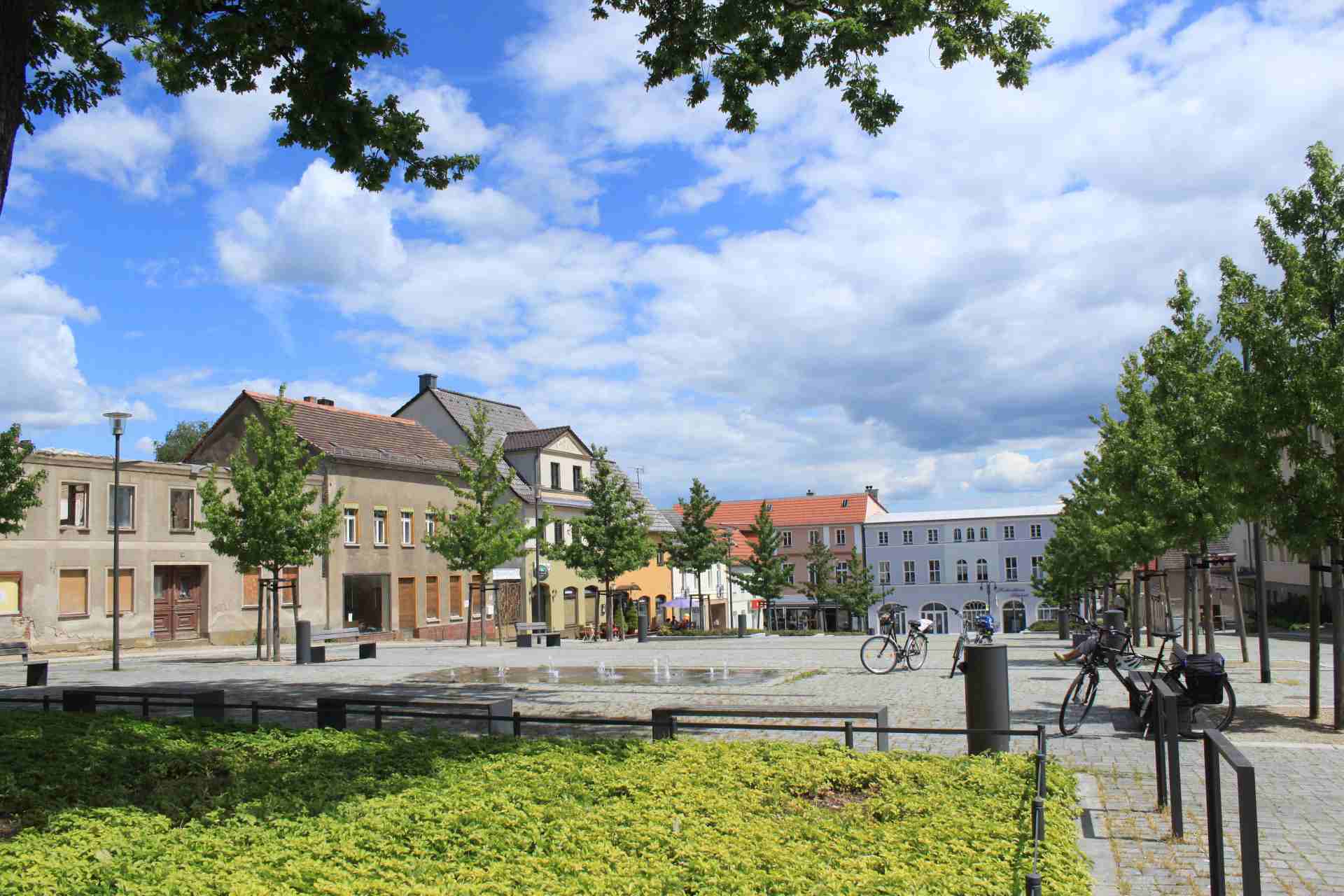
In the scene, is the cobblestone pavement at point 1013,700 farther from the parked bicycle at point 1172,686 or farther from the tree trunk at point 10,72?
the tree trunk at point 10,72

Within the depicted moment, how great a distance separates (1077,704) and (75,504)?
32.4 m

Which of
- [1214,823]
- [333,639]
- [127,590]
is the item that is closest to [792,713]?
[1214,823]

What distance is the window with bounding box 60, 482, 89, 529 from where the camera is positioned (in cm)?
3438

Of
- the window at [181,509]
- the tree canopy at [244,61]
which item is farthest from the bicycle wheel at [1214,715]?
the window at [181,509]

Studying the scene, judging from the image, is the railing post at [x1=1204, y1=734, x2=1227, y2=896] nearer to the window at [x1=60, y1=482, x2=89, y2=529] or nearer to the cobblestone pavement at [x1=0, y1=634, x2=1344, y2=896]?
the cobblestone pavement at [x1=0, y1=634, x2=1344, y2=896]

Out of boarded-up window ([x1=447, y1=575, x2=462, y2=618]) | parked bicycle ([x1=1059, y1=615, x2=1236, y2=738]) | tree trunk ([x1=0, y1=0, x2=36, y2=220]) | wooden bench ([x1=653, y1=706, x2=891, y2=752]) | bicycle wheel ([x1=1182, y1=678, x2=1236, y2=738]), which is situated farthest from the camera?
boarded-up window ([x1=447, y1=575, x2=462, y2=618])

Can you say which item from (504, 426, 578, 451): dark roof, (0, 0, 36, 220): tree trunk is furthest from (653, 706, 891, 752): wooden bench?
(504, 426, 578, 451): dark roof

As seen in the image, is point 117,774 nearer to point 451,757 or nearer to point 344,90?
point 451,757

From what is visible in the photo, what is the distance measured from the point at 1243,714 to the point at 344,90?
13.1 meters

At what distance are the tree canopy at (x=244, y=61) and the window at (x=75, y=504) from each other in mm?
25373

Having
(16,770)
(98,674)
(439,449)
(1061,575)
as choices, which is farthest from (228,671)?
(1061,575)

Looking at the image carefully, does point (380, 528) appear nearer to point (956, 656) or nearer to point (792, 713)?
point (956, 656)

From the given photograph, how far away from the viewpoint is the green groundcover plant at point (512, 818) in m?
5.69

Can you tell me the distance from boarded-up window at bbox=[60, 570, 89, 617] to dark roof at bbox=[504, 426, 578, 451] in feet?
86.4
